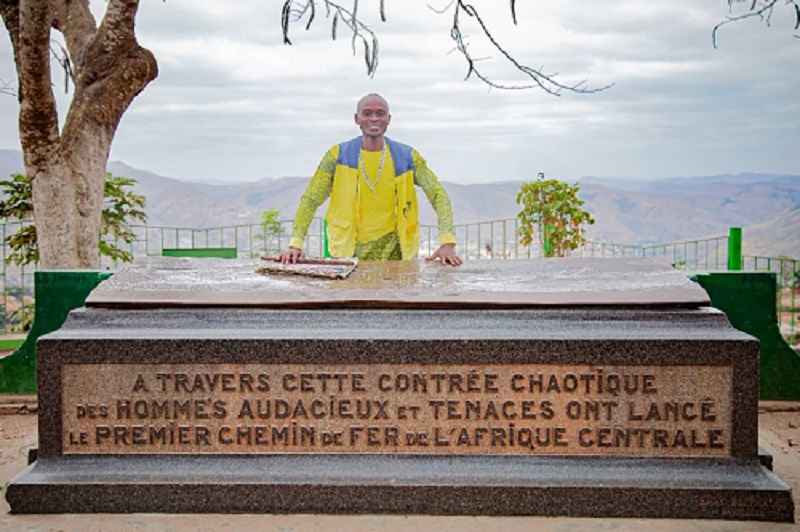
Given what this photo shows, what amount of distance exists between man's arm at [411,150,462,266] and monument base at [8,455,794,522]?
1786 millimetres

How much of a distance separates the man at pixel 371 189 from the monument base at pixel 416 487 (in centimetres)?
234

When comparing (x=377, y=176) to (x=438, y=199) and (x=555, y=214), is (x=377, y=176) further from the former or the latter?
(x=555, y=214)

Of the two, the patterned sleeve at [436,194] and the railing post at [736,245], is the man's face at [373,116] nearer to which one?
the patterned sleeve at [436,194]

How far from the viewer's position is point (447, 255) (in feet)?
16.2

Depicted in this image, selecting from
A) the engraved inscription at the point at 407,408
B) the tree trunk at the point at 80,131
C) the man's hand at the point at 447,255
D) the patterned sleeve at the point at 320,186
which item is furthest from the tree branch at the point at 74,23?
the engraved inscription at the point at 407,408

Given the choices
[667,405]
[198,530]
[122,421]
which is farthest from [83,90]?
[667,405]

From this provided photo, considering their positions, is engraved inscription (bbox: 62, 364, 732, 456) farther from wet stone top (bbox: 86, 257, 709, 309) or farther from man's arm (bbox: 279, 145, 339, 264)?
man's arm (bbox: 279, 145, 339, 264)

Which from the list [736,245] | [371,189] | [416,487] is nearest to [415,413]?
[416,487]

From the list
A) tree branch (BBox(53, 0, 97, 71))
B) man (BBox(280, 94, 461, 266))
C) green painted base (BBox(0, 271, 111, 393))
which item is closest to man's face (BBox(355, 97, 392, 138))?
man (BBox(280, 94, 461, 266))

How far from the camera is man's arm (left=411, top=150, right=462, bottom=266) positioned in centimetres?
527

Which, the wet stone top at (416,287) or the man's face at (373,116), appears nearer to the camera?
the wet stone top at (416,287)

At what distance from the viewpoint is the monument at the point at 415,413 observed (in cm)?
349

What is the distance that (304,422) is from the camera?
3623 mm

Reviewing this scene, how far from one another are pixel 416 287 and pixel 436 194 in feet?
5.75
